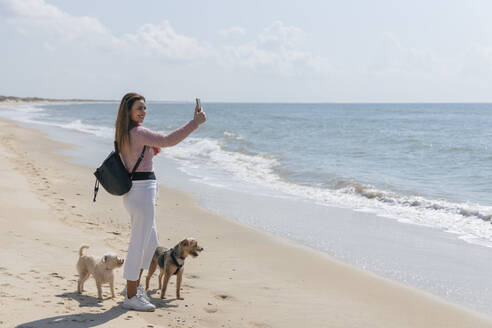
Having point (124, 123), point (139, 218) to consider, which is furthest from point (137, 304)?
point (124, 123)

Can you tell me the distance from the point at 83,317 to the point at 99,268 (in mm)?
667

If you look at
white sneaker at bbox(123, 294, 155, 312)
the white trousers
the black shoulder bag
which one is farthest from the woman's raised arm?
white sneaker at bbox(123, 294, 155, 312)

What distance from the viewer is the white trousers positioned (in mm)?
4094

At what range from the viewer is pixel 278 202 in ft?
35.5

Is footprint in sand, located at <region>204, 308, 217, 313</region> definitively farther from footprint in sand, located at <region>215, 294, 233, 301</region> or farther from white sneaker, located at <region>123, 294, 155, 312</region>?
white sneaker, located at <region>123, 294, 155, 312</region>

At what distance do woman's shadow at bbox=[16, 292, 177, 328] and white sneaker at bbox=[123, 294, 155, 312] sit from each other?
5 centimetres

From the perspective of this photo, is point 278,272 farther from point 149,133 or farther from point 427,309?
point 149,133

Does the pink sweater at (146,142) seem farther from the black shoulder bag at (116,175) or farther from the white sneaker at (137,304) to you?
the white sneaker at (137,304)

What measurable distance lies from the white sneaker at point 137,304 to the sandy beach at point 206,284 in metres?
0.07

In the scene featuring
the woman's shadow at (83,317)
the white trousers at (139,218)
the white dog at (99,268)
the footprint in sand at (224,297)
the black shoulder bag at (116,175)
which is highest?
the black shoulder bag at (116,175)

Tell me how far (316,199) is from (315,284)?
5902 millimetres

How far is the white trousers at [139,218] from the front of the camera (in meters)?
4.09

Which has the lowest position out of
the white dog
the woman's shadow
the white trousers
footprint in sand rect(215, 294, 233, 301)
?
footprint in sand rect(215, 294, 233, 301)

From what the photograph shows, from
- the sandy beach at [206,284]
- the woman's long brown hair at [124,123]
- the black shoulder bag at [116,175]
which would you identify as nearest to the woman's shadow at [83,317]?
the sandy beach at [206,284]
